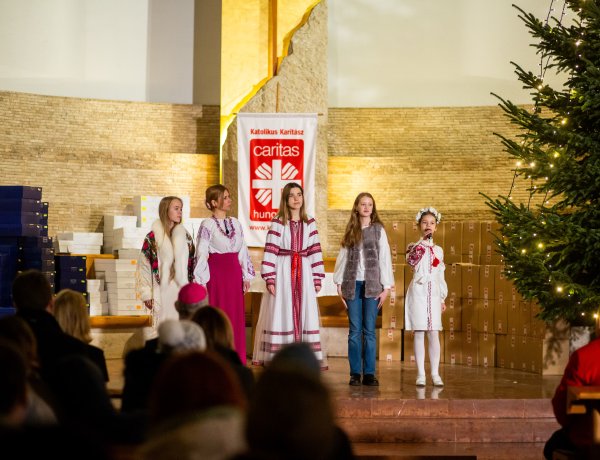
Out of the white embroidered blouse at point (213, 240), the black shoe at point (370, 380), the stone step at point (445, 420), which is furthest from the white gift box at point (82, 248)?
the stone step at point (445, 420)

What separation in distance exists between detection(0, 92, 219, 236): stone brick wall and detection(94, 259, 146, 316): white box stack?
5.22 ft

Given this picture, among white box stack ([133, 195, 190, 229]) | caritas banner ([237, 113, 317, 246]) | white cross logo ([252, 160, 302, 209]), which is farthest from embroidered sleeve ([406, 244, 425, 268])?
white box stack ([133, 195, 190, 229])

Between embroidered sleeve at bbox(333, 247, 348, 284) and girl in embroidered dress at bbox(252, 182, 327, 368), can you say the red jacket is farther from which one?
girl in embroidered dress at bbox(252, 182, 327, 368)

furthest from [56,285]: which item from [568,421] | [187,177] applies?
[568,421]

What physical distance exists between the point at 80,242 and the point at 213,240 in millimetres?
3579

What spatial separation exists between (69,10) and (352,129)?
3.98 metres

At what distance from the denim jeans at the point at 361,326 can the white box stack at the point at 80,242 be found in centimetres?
438

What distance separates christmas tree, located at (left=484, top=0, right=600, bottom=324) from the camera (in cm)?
776

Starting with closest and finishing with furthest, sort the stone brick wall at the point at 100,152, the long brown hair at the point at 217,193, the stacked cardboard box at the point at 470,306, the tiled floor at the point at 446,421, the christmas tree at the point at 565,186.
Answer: the tiled floor at the point at 446,421, the christmas tree at the point at 565,186, the long brown hair at the point at 217,193, the stacked cardboard box at the point at 470,306, the stone brick wall at the point at 100,152

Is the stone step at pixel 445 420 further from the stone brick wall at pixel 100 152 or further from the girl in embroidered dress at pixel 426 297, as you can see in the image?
the stone brick wall at pixel 100 152

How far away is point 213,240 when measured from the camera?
8.38 metres

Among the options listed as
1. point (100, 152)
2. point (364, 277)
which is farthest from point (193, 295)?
point (100, 152)

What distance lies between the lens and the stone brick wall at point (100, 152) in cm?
1226

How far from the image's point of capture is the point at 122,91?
13242 mm
